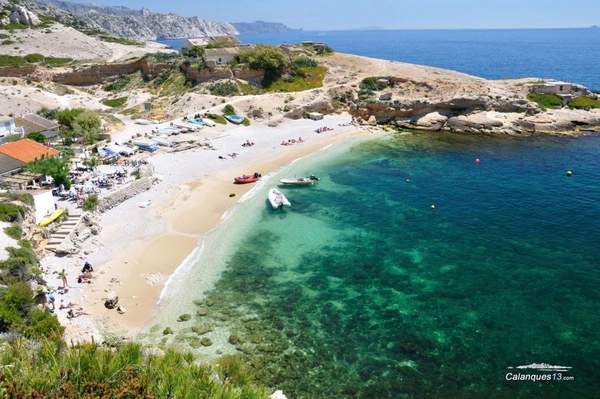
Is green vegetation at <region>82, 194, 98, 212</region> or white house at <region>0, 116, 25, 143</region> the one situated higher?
white house at <region>0, 116, 25, 143</region>

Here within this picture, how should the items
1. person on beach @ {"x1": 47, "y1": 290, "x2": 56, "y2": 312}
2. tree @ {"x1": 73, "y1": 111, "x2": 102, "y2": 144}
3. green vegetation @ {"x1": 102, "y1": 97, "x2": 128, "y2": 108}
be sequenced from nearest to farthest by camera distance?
person on beach @ {"x1": 47, "y1": 290, "x2": 56, "y2": 312}
tree @ {"x1": 73, "y1": 111, "x2": 102, "y2": 144}
green vegetation @ {"x1": 102, "y1": 97, "x2": 128, "y2": 108}

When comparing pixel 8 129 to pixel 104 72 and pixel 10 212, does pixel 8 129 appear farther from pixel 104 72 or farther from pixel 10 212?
pixel 104 72

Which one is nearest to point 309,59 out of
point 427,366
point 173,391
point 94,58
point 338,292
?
point 94,58

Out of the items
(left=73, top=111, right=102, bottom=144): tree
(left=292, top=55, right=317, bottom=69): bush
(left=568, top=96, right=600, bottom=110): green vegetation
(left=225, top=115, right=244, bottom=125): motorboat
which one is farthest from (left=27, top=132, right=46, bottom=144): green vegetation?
(left=568, top=96, right=600, bottom=110): green vegetation

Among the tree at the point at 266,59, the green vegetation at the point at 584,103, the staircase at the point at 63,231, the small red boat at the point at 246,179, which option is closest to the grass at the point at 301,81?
the tree at the point at 266,59

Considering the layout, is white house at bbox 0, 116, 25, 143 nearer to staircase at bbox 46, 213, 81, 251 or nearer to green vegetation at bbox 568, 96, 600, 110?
staircase at bbox 46, 213, 81, 251

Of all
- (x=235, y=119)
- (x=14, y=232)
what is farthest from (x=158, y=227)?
(x=235, y=119)
